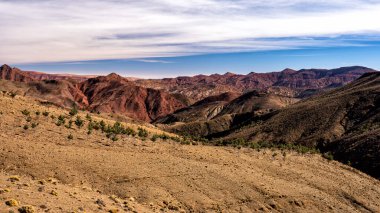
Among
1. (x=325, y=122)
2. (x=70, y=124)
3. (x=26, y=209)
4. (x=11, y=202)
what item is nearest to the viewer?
(x=26, y=209)

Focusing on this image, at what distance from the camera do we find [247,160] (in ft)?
112

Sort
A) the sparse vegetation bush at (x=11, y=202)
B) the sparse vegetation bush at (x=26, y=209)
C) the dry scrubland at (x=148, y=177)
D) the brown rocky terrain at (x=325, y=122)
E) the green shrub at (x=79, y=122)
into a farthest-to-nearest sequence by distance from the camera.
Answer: the brown rocky terrain at (x=325, y=122), the green shrub at (x=79, y=122), the dry scrubland at (x=148, y=177), the sparse vegetation bush at (x=11, y=202), the sparse vegetation bush at (x=26, y=209)

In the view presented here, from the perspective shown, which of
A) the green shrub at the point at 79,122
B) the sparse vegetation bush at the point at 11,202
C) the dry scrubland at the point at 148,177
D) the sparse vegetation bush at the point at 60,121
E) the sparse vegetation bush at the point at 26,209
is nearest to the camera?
the sparse vegetation bush at the point at 26,209

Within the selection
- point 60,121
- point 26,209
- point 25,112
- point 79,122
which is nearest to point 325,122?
point 79,122

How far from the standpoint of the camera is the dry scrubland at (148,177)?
67.8 feet

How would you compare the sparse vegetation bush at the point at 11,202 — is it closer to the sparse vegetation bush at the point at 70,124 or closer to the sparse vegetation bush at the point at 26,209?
the sparse vegetation bush at the point at 26,209

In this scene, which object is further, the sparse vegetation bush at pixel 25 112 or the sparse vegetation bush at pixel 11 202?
the sparse vegetation bush at pixel 25 112

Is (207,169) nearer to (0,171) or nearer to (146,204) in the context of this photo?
(146,204)

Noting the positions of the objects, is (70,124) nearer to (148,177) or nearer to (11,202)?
(148,177)

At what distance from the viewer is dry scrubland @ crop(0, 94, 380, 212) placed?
20.7 m

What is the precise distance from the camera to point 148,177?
2561cm

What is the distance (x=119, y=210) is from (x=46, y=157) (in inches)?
317

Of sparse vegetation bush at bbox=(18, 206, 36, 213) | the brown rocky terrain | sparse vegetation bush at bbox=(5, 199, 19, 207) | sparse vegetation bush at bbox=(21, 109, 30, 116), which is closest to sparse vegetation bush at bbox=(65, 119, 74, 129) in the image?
sparse vegetation bush at bbox=(21, 109, 30, 116)

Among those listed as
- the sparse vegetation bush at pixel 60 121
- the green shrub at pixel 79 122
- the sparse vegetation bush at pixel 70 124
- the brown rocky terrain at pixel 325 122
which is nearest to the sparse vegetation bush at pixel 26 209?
the sparse vegetation bush at pixel 60 121
